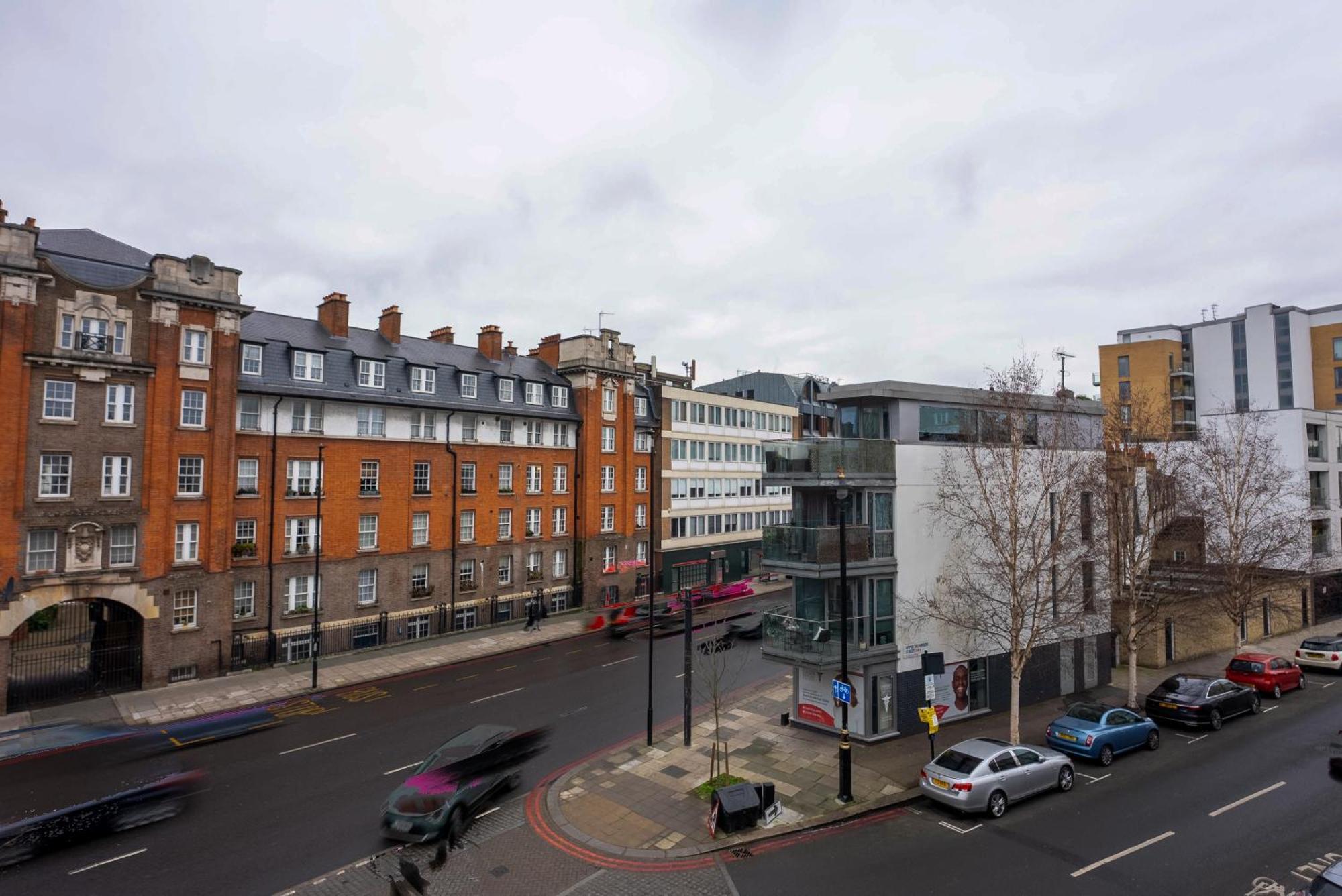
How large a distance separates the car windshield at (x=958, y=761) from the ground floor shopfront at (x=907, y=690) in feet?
11.8

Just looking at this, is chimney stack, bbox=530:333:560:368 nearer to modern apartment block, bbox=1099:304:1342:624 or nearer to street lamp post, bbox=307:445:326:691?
street lamp post, bbox=307:445:326:691

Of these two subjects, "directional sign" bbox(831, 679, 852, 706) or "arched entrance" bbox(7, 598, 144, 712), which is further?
"arched entrance" bbox(7, 598, 144, 712)

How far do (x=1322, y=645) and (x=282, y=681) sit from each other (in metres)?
44.8

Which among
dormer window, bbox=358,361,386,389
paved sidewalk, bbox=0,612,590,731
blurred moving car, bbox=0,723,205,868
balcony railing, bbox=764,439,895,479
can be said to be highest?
dormer window, bbox=358,361,386,389

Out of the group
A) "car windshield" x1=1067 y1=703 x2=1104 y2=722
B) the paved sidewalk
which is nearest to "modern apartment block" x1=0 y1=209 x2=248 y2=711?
the paved sidewalk

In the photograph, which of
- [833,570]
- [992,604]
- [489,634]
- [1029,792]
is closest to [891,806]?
[1029,792]

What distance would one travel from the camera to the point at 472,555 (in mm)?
38125

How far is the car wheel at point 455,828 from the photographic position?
14562mm

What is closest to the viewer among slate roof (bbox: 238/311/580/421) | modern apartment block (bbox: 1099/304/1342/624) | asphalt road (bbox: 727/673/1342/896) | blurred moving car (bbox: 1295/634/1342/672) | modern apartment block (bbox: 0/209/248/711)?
asphalt road (bbox: 727/673/1342/896)

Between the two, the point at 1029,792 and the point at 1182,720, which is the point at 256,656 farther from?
the point at 1182,720

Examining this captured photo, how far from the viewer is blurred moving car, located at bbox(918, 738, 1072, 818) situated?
15234 mm

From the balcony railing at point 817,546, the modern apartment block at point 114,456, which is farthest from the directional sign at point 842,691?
the modern apartment block at point 114,456

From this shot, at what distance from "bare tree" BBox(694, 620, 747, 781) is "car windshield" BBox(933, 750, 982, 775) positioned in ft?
17.3

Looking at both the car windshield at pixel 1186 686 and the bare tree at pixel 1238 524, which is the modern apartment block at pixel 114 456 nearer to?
the car windshield at pixel 1186 686
